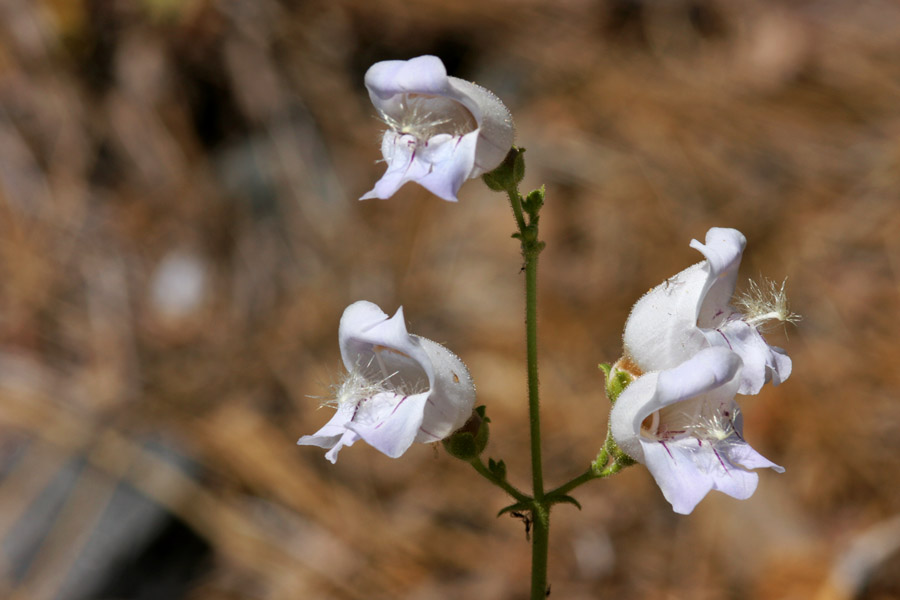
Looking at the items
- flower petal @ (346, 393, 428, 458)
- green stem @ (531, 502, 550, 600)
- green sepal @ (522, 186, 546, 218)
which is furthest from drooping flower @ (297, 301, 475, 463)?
green sepal @ (522, 186, 546, 218)

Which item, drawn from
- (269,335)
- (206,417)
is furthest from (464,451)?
(269,335)

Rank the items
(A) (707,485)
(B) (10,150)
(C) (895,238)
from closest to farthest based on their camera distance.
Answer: (A) (707,485) < (C) (895,238) < (B) (10,150)

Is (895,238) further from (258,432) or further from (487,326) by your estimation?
(258,432)

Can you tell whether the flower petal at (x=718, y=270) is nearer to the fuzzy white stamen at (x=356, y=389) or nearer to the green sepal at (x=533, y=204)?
the green sepal at (x=533, y=204)

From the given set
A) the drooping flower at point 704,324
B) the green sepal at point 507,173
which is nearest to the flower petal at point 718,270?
the drooping flower at point 704,324

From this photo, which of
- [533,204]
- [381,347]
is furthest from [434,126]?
[381,347]

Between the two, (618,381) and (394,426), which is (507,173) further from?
(394,426)
